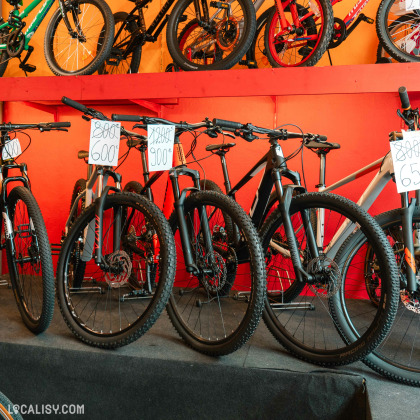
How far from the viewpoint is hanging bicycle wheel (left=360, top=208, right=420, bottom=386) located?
160 cm

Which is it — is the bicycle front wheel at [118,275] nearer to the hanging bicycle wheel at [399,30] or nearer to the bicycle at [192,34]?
the bicycle at [192,34]

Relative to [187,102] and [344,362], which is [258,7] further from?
[344,362]

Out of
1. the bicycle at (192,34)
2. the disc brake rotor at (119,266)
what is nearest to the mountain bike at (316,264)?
the disc brake rotor at (119,266)

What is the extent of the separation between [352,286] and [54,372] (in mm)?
1733

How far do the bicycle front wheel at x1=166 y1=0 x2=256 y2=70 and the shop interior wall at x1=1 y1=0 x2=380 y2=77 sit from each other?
0.26 meters

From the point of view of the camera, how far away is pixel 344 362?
1594mm

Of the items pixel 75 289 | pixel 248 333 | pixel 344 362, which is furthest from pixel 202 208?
pixel 75 289

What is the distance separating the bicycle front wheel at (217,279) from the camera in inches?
64.2

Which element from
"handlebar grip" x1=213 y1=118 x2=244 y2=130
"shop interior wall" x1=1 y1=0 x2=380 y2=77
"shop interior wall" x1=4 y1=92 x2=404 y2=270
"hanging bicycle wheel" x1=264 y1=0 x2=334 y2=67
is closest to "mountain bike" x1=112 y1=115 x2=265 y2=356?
"handlebar grip" x1=213 y1=118 x2=244 y2=130

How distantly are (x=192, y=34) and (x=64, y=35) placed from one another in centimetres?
97

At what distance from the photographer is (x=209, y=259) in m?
1.86

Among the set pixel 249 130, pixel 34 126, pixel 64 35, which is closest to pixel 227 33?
pixel 249 130

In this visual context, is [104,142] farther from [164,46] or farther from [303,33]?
[164,46]

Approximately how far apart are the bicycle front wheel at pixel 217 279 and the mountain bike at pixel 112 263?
A: 18 cm
